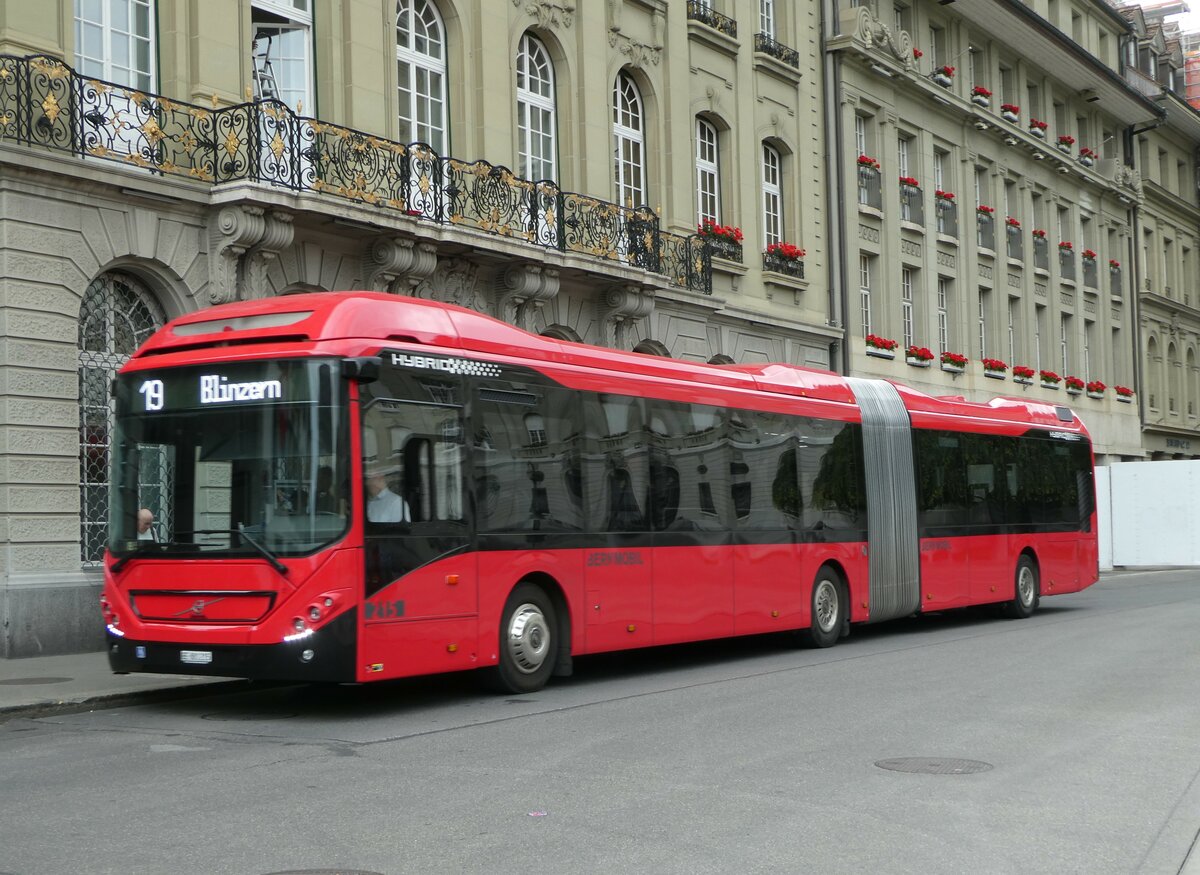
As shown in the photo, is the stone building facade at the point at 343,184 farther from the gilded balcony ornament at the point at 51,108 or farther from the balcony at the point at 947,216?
the balcony at the point at 947,216

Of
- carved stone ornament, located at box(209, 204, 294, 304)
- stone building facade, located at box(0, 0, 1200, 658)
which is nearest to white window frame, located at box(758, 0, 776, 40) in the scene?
A: stone building facade, located at box(0, 0, 1200, 658)

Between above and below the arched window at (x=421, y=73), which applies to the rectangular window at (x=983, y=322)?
below

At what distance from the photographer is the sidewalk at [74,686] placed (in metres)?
12.2

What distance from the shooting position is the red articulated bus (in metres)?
11.4

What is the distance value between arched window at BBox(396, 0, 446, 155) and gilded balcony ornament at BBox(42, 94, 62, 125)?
6.54 meters

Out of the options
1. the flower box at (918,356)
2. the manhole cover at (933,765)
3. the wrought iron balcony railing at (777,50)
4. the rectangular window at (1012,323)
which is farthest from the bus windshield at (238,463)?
the rectangular window at (1012,323)

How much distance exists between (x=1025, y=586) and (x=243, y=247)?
12.9 meters

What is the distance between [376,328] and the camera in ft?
39.0

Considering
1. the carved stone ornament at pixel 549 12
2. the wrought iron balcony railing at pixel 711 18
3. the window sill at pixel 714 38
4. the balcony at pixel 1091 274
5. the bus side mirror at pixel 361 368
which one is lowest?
the bus side mirror at pixel 361 368

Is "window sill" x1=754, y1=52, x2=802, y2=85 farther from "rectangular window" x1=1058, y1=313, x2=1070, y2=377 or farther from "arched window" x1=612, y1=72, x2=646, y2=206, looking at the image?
"rectangular window" x1=1058, y1=313, x2=1070, y2=377

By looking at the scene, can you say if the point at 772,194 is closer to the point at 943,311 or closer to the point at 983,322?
the point at 943,311

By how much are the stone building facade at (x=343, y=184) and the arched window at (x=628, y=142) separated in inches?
2.2

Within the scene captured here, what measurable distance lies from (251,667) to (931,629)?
1301cm

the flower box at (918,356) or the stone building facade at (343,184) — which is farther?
the flower box at (918,356)
